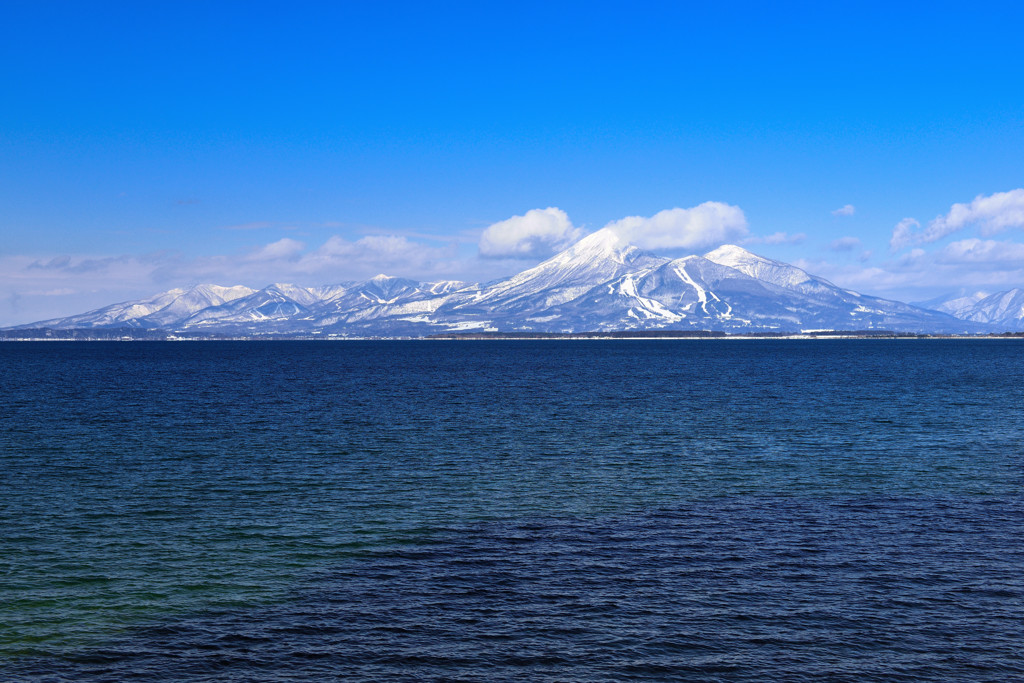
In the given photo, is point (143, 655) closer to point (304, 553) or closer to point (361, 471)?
point (304, 553)

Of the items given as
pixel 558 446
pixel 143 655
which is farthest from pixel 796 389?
pixel 143 655

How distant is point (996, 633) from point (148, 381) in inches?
6055

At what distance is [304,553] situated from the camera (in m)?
35.6

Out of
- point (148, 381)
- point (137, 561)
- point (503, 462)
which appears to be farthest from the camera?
point (148, 381)

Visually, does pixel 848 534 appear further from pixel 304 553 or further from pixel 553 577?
pixel 304 553

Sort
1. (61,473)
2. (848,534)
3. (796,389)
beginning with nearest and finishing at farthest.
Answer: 1. (848,534)
2. (61,473)
3. (796,389)

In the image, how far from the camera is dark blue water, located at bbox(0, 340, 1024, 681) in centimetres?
2467

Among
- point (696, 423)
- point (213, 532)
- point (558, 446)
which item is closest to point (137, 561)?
point (213, 532)

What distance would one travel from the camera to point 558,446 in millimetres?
68062

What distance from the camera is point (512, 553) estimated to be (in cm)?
3534

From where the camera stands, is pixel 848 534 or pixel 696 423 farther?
pixel 696 423

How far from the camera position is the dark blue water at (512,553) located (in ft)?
80.9

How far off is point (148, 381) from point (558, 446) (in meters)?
113

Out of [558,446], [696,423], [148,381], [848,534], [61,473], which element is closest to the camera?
[848,534]
